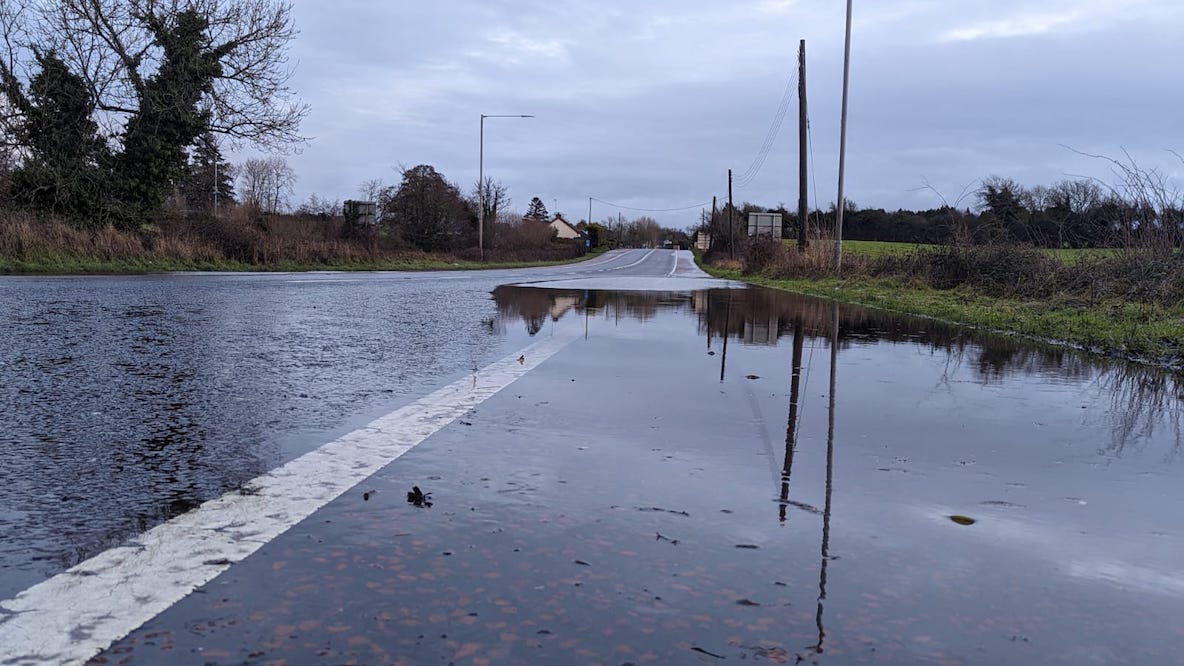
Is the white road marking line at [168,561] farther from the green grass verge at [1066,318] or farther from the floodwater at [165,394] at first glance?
the green grass verge at [1066,318]

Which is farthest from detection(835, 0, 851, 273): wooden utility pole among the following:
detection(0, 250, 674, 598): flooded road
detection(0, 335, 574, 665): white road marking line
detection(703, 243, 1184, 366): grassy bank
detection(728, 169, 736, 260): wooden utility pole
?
detection(728, 169, 736, 260): wooden utility pole

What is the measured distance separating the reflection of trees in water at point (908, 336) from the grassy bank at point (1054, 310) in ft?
1.79

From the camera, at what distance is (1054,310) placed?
1449 cm

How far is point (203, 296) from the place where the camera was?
1542 centimetres

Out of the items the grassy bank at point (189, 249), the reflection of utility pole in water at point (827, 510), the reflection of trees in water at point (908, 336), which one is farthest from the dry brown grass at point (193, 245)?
the reflection of utility pole in water at point (827, 510)

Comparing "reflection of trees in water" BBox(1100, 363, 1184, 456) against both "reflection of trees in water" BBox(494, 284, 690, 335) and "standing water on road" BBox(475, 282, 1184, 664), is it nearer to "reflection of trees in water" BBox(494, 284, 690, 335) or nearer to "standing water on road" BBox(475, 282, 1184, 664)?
"standing water on road" BBox(475, 282, 1184, 664)

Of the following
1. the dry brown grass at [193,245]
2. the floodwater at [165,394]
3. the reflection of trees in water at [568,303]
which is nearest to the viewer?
the floodwater at [165,394]

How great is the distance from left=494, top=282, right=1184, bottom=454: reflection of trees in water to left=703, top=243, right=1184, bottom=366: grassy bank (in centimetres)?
55

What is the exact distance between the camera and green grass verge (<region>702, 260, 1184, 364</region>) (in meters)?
10.2

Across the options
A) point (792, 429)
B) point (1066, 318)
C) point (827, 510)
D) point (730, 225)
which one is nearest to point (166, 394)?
point (792, 429)

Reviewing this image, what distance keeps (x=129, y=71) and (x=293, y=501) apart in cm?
3301

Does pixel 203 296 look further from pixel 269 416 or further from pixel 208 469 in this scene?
pixel 208 469

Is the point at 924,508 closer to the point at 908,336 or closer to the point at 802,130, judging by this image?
the point at 908,336

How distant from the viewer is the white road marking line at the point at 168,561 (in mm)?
2434
